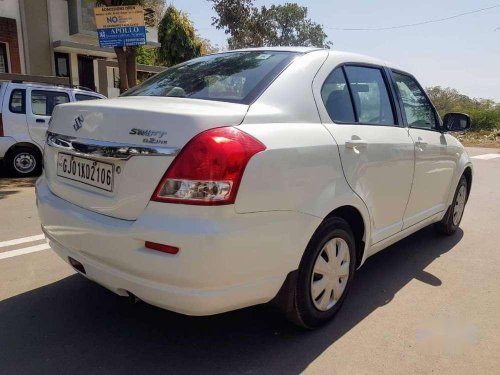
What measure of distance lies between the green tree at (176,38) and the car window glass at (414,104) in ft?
68.4

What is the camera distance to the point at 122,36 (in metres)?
9.87

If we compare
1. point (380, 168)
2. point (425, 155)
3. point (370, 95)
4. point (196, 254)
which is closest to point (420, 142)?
point (425, 155)

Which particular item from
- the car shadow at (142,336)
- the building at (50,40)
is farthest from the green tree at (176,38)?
the car shadow at (142,336)

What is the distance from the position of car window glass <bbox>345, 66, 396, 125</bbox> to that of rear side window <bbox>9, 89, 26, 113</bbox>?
6.61 m

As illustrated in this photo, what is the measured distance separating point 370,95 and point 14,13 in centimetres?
1530

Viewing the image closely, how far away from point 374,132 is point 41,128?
6.73m

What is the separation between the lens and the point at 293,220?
237 cm

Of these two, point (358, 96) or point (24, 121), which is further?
point (24, 121)

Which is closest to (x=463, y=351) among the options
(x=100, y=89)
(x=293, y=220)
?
(x=293, y=220)

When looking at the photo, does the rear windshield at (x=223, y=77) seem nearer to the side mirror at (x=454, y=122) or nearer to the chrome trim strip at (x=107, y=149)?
the chrome trim strip at (x=107, y=149)

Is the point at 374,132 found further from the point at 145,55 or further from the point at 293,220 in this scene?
the point at 145,55

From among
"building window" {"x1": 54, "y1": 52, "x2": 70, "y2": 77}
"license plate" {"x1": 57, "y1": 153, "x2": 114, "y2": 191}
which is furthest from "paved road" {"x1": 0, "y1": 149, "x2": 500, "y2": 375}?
"building window" {"x1": 54, "y1": 52, "x2": 70, "y2": 77}

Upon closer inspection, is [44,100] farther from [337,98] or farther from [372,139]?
[372,139]

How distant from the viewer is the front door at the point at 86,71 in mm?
18203
